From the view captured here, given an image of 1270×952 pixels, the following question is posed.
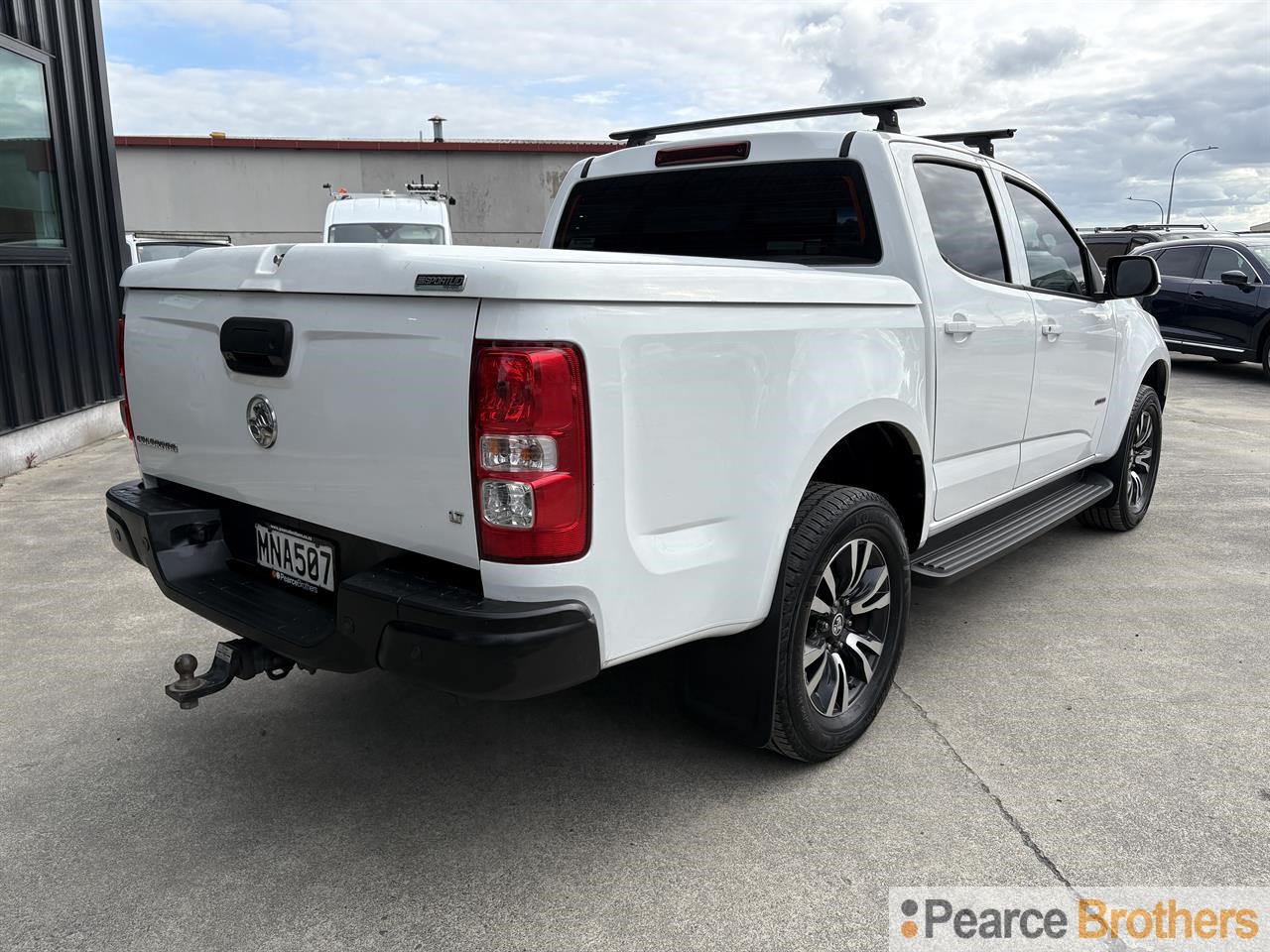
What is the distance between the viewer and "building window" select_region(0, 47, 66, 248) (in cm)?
711

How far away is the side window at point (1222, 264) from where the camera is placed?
39.8 feet

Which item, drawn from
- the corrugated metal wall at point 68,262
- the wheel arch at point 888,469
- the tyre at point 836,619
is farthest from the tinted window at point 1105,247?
the tyre at point 836,619

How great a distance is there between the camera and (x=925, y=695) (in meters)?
3.50

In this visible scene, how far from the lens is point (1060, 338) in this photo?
13.7 feet

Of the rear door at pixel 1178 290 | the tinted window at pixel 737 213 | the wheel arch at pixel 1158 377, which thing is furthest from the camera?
the rear door at pixel 1178 290

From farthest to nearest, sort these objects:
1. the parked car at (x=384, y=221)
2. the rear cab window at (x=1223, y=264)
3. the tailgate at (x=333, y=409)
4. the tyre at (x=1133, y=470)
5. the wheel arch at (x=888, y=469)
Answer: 1. the parked car at (x=384, y=221)
2. the rear cab window at (x=1223, y=264)
3. the tyre at (x=1133, y=470)
4. the wheel arch at (x=888, y=469)
5. the tailgate at (x=333, y=409)

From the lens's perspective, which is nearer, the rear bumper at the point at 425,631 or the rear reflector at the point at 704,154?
the rear bumper at the point at 425,631

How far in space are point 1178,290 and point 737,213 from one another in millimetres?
11447

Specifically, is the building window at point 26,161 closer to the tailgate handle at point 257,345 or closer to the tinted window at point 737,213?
the tinted window at point 737,213

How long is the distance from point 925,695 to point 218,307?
8.75ft

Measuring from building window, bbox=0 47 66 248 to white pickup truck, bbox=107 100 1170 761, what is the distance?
538 centimetres

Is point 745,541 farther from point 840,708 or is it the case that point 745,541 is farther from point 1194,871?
point 1194,871

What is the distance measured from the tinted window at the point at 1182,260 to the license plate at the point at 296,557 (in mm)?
13228

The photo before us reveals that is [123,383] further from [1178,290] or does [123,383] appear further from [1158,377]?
[1178,290]
